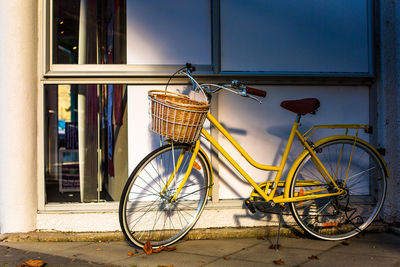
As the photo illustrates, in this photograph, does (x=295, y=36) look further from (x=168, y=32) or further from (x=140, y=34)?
(x=140, y=34)

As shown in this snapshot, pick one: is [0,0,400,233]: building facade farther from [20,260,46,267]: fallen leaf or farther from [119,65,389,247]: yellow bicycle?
[20,260,46,267]: fallen leaf

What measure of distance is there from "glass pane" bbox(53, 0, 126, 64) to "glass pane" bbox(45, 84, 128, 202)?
32 cm

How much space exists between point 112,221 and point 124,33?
1933 mm

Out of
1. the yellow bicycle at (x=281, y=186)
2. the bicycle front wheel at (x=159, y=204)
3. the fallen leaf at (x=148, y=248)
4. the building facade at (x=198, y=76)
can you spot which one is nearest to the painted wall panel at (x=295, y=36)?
the building facade at (x=198, y=76)

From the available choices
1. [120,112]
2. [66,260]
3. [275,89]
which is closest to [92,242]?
[66,260]

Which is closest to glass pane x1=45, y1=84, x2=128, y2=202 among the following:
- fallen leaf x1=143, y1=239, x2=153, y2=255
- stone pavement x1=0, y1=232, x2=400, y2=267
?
stone pavement x1=0, y1=232, x2=400, y2=267

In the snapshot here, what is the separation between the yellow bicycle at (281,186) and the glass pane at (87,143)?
34cm

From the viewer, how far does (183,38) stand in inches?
173

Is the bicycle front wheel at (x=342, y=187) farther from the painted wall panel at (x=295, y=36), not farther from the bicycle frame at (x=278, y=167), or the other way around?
the painted wall panel at (x=295, y=36)

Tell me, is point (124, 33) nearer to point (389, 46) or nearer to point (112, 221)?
point (112, 221)

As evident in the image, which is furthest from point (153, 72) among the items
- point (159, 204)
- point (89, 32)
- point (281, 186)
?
point (281, 186)

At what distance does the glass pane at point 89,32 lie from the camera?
436 centimetres

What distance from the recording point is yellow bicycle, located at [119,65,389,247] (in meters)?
3.74

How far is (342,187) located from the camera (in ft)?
13.3
